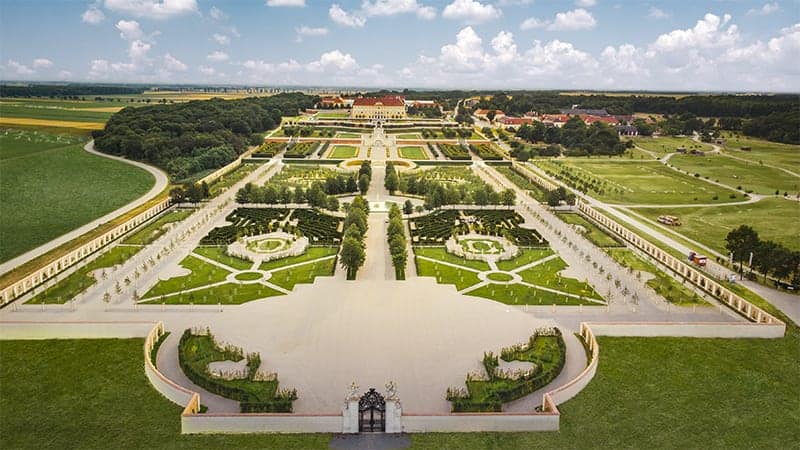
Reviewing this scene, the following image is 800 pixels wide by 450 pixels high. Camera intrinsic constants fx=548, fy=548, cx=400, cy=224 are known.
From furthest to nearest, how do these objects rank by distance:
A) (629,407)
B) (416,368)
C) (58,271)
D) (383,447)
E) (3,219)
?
(3,219)
(58,271)
(416,368)
(629,407)
(383,447)

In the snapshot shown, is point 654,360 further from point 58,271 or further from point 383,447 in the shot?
point 58,271

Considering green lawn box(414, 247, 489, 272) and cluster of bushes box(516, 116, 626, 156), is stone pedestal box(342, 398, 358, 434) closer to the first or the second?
green lawn box(414, 247, 489, 272)

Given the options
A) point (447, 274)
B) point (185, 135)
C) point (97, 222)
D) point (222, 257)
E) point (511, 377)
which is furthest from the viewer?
point (185, 135)

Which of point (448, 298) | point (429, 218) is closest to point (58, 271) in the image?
point (448, 298)

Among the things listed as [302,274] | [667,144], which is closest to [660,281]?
[302,274]

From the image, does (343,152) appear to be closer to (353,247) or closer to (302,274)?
(302,274)

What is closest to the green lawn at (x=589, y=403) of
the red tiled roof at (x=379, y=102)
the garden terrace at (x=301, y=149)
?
Result: the garden terrace at (x=301, y=149)

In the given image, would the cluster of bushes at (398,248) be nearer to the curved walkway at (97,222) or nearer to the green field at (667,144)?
the curved walkway at (97,222)
